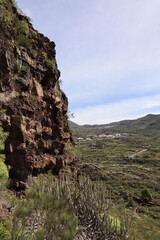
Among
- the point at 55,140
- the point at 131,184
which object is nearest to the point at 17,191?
the point at 55,140

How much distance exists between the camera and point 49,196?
25.1 ft

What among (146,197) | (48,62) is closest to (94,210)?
(48,62)

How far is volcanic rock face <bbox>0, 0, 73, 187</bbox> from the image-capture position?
8.46 meters

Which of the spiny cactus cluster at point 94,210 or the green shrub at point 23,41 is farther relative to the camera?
the green shrub at point 23,41

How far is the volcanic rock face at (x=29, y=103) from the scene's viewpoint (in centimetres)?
846

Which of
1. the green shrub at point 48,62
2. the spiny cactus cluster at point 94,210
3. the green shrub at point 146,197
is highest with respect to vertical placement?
the green shrub at point 48,62

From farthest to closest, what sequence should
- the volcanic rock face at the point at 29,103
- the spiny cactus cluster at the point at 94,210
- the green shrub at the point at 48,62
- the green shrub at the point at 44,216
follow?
the green shrub at the point at 48,62
the volcanic rock face at the point at 29,103
the spiny cactus cluster at the point at 94,210
the green shrub at the point at 44,216

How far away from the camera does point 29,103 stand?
949cm

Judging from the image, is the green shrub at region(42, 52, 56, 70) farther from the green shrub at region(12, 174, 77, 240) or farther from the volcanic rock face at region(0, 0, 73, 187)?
the green shrub at region(12, 174, 77, 240)

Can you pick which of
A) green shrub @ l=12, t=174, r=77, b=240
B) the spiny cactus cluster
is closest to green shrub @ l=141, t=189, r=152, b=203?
the spiny cactus cluster

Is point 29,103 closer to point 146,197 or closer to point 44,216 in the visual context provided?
point 44,216

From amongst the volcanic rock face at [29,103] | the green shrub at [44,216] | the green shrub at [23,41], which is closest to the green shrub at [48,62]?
the volcanic rock face at [29,103]

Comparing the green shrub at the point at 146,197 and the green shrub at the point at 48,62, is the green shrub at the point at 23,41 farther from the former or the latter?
the green shrub at the point at 146,197

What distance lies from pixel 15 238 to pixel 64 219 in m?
2.20
